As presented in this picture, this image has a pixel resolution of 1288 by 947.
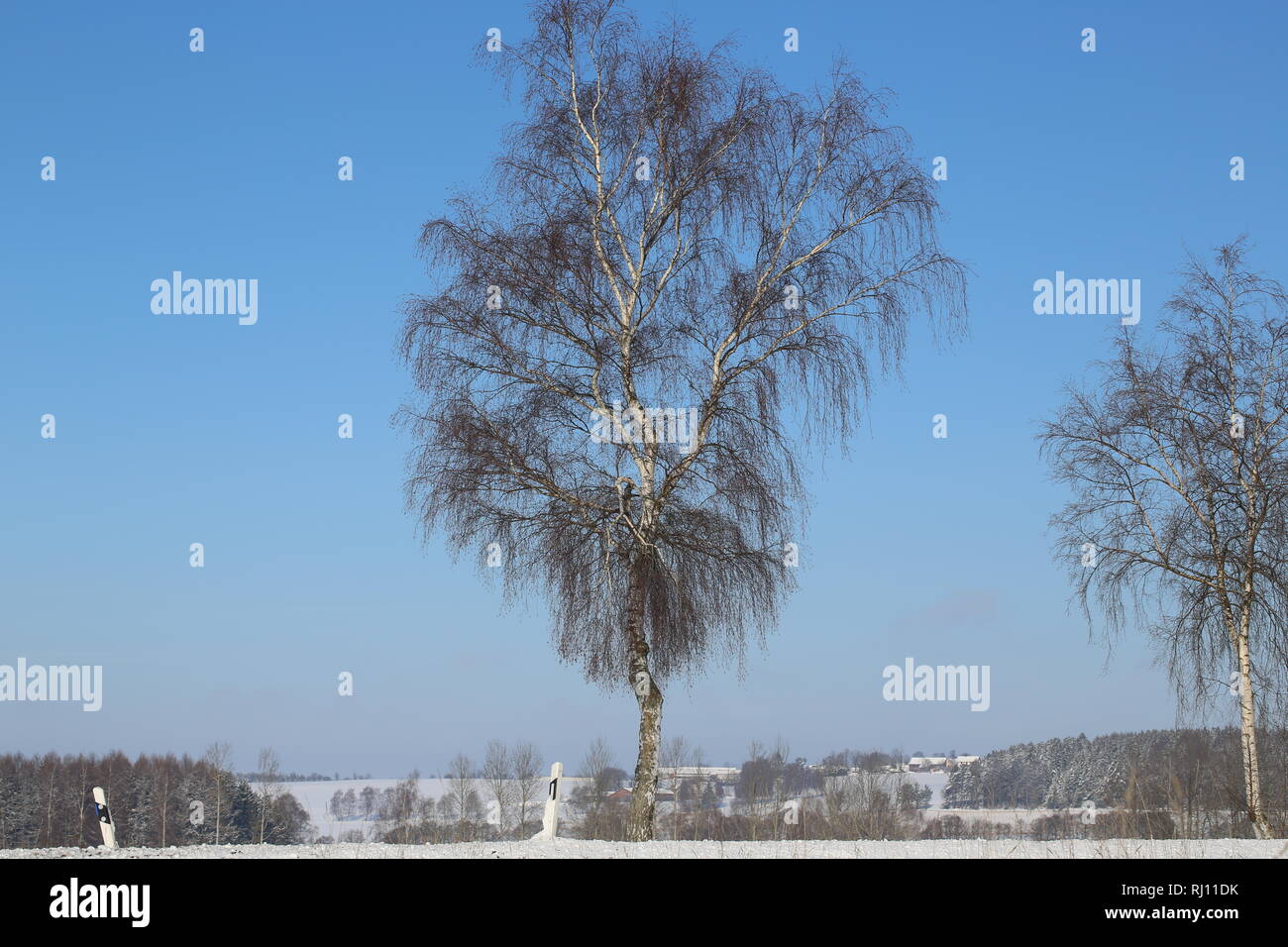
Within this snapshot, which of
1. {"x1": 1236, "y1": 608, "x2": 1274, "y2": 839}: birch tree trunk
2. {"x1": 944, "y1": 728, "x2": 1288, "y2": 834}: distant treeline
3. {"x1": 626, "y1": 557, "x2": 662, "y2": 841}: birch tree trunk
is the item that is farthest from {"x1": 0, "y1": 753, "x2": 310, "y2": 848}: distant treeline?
{"x1": 1236, "y1": 608, "x2": 1274, "y2": 839}: birch tree trunk

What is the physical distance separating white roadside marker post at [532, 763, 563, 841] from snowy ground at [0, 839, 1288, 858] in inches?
24.5

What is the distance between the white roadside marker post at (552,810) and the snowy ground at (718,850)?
2.04ft

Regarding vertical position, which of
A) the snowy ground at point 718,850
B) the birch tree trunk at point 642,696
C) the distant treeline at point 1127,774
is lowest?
the distant treeline at point 1127,774

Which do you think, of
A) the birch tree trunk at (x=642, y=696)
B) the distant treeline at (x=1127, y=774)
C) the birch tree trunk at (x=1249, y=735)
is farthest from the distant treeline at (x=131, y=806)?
the birch tree trunk at (x=1249, y=735)

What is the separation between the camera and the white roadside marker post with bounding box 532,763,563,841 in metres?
17.0

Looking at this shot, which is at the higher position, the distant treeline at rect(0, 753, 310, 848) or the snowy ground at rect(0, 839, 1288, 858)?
the snowy ground at rect(0, 839, 1288, 858)

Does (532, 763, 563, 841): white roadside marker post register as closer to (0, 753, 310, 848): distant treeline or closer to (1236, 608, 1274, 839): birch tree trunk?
(1236, 608, 1274, 839): birch tree trunk

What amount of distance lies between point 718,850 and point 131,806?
61.5 meters

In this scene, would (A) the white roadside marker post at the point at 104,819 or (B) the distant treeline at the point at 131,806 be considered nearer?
(A) the white roadside marker post at the point at 104,819

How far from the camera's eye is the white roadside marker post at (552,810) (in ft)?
55.8

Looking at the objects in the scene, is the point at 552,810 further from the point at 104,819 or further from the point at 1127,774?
the point at 1127,774

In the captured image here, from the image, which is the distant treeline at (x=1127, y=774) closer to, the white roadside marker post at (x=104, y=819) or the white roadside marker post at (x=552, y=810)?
the white roadside marker post at (x=552, y=810)

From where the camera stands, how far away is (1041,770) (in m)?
53.7
